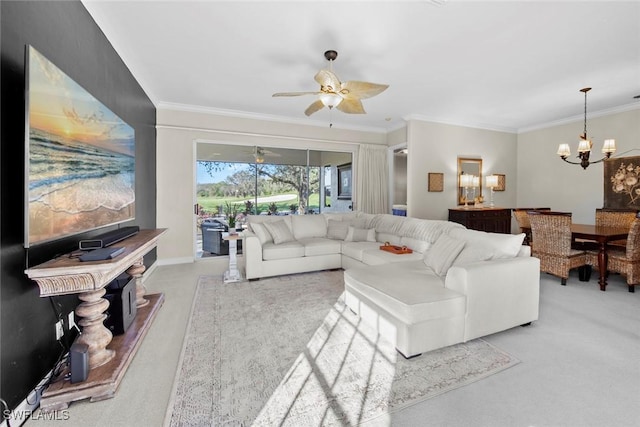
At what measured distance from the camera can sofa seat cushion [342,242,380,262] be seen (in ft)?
12.7

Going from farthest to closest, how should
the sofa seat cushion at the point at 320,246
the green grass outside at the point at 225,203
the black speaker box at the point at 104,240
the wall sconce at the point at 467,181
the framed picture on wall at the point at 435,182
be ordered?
1. the wall sconce at the point at 467,181
2. the framed picture on wall at the point at 435,182
3. the green grass outside at the point at 225,203
4. the sofa seat cushion at the point at 320,246
5. the black speaker box at the point at 104,240

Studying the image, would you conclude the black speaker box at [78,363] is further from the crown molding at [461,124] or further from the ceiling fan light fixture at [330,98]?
the crown molding at [461,124]

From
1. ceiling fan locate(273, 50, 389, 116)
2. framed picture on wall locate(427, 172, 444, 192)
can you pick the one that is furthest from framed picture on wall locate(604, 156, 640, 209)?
ceiling fan locate(273, 50, 389, 116)

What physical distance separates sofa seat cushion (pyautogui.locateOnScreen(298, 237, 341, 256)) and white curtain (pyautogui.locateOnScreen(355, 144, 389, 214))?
2110 millimetres

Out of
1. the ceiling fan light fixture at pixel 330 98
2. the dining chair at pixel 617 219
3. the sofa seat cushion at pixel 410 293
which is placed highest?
the ceiling fan light fixture at pixel 330 98

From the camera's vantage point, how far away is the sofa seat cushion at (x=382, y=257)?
3.40m

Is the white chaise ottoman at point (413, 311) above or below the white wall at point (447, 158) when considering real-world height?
below

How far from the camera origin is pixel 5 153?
1413 mm

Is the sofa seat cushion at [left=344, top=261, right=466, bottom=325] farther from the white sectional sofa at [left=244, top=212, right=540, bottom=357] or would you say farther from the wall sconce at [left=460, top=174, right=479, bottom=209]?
the wall sconce at [left=460, top=174, right=479, bottom=209]

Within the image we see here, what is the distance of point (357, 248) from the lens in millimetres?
3979

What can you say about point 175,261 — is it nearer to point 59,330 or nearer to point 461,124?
point 59,330

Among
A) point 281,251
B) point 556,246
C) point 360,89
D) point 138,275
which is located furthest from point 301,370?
point 556,246

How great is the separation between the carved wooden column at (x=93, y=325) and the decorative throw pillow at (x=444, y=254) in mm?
2567

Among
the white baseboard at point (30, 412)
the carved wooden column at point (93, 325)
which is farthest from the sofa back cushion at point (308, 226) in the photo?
the white baseboard at point (30, 412)
